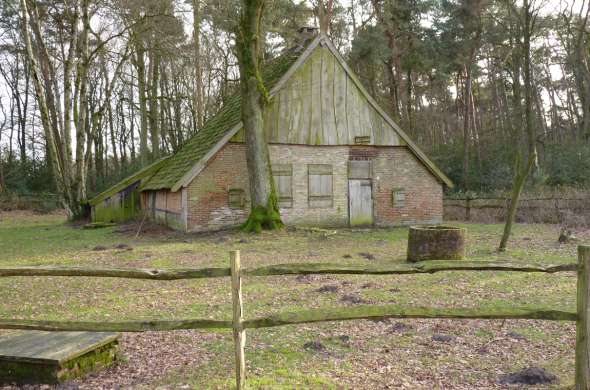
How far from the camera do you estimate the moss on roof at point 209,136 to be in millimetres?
18097

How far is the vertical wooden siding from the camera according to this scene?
18812 millimetres

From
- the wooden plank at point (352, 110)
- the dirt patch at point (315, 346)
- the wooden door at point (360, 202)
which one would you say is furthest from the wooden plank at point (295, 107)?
the dirt patch at point (315, 346)

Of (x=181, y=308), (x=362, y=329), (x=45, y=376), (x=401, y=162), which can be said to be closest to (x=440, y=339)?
(x=362, y=329)

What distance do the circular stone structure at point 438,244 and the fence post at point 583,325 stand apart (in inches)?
253

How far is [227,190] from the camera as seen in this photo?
17.8 meters

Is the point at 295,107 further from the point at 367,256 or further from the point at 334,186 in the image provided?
the point at 367,256

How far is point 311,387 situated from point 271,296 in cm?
357

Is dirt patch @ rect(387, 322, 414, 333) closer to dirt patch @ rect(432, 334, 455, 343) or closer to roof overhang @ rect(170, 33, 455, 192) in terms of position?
dirt patch @ rect(432, 334, 455, 343)

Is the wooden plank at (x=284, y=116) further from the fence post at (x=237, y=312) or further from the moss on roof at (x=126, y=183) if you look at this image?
the fence post at (x=237, y=312)

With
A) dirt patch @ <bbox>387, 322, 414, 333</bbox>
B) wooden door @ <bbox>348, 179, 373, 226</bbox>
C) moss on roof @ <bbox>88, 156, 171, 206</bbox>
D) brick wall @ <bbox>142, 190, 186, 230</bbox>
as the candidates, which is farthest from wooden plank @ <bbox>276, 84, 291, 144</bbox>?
dirt patch @ <bbox>387, 322, 414, 333</bbox>

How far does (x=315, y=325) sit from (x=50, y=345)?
127 inches

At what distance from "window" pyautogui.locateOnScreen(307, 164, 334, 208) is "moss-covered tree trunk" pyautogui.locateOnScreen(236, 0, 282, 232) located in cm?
292

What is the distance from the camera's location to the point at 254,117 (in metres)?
16.5

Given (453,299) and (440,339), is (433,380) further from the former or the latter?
(453,299)
